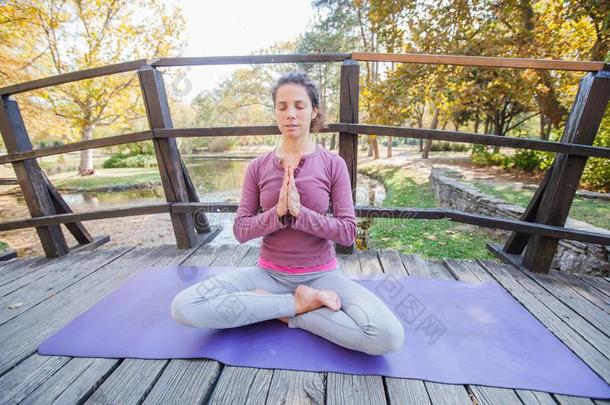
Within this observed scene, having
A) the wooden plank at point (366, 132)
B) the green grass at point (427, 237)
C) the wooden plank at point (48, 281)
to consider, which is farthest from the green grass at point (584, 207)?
the wooden plank at point (48, 281)

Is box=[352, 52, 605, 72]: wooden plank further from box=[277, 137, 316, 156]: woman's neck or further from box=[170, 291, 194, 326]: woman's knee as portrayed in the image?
box=[170, 291, 194, 326]: woman's knee

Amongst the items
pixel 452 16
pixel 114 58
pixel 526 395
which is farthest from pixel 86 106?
pixel 526 395

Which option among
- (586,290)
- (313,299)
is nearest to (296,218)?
(313,299)

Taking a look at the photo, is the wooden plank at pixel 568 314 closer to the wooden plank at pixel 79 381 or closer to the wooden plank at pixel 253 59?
the wooden plank at pixel 253 59

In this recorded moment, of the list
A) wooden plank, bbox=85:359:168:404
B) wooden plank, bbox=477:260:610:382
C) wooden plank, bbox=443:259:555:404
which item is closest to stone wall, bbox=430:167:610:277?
wooden plank, bbox=477:260:610:382

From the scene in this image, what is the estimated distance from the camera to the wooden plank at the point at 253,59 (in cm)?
221

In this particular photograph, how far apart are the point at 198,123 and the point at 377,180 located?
43.1ft

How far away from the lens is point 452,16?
19.5 ft

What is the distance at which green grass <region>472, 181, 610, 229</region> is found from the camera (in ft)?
13.3

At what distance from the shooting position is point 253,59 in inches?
86.6

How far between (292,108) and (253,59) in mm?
893

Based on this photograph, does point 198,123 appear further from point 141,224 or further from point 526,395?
point 526,395

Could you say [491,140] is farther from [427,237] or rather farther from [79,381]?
[427,237]

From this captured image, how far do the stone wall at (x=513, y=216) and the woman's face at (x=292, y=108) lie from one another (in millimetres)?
3174
